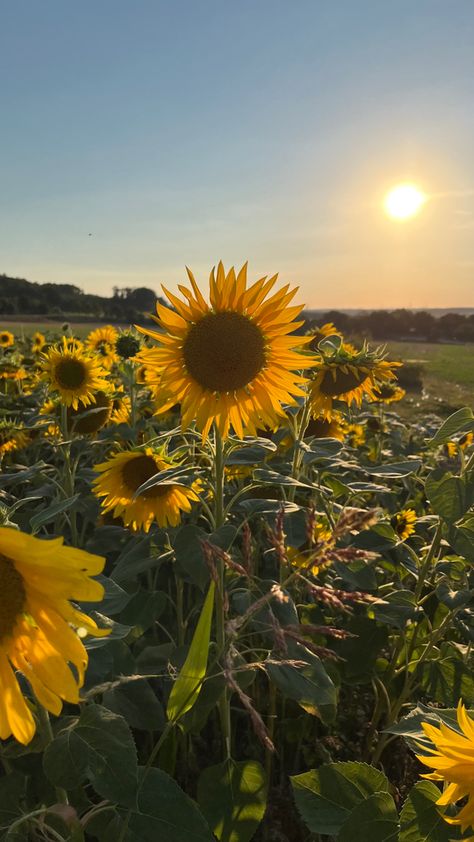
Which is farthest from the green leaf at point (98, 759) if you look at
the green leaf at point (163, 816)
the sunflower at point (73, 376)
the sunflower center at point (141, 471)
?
the sunflower at point (73, 376)

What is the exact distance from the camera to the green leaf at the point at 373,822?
1.23 m

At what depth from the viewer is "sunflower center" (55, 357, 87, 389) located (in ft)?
11.9

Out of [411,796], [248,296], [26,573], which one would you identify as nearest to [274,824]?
[411,796]

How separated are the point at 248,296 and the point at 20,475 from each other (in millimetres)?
1080

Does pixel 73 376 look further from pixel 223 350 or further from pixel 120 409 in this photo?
pixel 223 350

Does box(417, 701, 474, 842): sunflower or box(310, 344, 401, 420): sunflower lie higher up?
box(310, 344, 401, 420): sunflower

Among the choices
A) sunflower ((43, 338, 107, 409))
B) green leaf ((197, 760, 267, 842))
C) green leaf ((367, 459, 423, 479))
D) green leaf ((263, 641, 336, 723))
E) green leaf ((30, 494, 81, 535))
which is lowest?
green leaf ((197, 760, 267, 842))

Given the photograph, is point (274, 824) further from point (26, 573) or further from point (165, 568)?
point (26, 573)

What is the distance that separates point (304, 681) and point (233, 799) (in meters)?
0.37

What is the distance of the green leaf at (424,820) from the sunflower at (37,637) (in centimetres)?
76

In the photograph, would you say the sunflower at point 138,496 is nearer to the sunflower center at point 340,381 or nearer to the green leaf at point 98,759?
the sunflower center at point 340,381

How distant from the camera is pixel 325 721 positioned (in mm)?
1696

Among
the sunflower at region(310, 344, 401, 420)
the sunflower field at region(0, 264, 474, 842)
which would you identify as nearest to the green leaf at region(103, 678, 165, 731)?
the sunflower field at region(0, 264, 474, 842)

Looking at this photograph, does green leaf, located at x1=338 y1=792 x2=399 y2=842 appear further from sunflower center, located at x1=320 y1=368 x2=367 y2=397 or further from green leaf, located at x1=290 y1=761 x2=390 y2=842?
sunflower center, located at x1=320 y1=368 x2=367 y2=397
